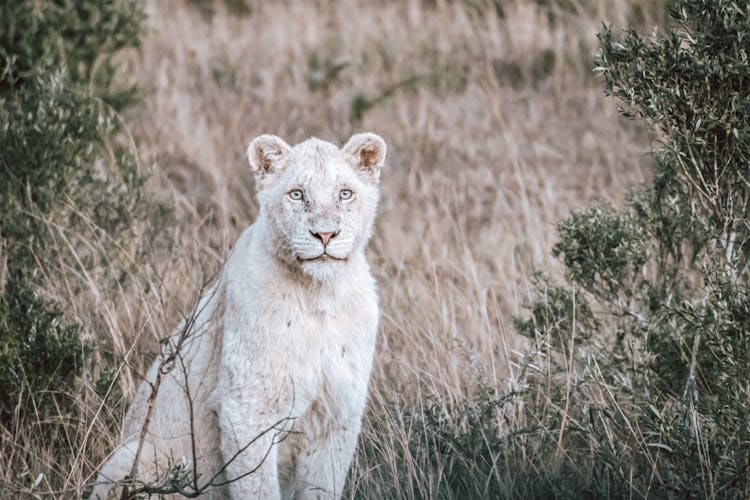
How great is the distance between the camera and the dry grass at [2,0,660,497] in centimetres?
656

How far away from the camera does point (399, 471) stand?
5363 mm

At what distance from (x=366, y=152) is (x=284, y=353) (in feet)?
3.55

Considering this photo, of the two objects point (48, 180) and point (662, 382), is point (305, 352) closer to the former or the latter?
point (662, 382)

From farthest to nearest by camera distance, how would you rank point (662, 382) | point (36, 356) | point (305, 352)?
point (36, 356)
point (662, 382)
point (305, 352)

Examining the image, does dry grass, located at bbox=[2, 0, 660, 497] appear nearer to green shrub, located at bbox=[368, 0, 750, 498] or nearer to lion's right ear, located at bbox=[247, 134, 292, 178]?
green shrub, located at bbox=[368, 0, 750, 498]

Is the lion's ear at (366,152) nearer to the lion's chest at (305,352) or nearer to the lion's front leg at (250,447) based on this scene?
the lion's chest at (305,352)

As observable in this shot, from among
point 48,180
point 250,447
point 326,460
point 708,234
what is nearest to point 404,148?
point 48,180

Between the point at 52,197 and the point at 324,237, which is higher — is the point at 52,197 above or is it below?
above

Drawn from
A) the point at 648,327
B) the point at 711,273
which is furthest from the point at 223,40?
the point at 711,273

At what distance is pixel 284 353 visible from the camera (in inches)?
188

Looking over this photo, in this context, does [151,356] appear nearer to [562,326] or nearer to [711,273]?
[562,326]

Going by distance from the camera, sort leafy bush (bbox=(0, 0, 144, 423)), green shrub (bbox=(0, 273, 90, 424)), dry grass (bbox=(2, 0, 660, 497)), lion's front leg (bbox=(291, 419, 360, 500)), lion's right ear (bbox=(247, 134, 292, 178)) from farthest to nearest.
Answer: dry grass (bbox=(2, 0, 660, 497))
leafy bush (bbox=(0, 0, 144, 423))
green shrub (bbox=(0, 273, 90, 424))
lion's right ear (bbox=(247, 134, 292, 178))
lion's front leg (bbox=(291, 419, 360, 500))

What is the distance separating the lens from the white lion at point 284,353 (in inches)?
187

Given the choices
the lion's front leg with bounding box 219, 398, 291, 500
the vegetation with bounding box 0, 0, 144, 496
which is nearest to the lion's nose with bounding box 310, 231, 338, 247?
the lion's front leg with bounding box 219, 398, 291, 500
